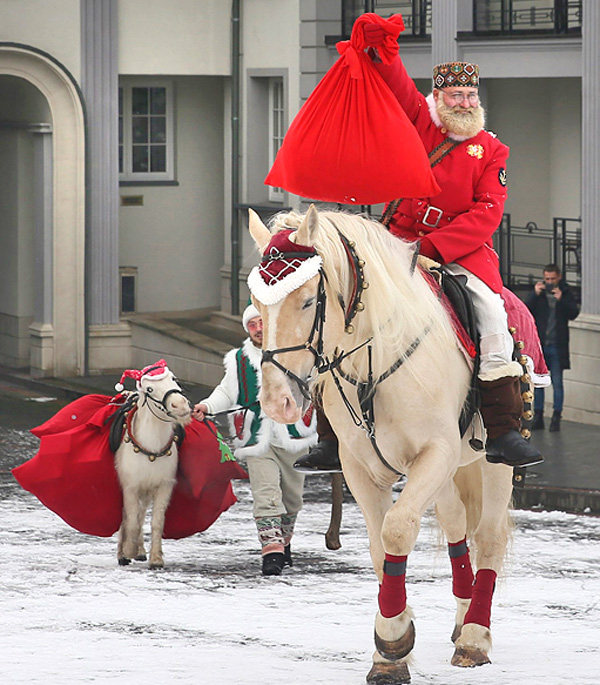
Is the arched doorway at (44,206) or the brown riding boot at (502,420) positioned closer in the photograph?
the brown riding boot at (502,420)

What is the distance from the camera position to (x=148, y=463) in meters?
10.9

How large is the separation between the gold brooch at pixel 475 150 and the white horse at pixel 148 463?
355 cm

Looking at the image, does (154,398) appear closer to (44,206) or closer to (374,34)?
(374,34)

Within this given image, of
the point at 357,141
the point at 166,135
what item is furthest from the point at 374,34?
the point at 166,135

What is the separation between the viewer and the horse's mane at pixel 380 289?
6.90 metres

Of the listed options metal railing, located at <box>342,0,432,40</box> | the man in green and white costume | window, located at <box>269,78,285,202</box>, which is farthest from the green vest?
window, located at <box>269,78,285,202</box>

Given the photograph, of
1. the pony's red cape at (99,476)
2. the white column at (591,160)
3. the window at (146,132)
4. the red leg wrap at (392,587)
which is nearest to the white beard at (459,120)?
the red leg wrap at (392,587)

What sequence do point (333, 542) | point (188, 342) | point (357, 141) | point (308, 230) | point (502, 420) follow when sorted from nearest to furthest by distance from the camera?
point (308, 230)
point (357, 141)
point (502, 420)
point (333, 542)
point (188, 342)

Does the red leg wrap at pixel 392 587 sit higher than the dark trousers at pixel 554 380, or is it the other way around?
the dark trousers at pixel 554 380

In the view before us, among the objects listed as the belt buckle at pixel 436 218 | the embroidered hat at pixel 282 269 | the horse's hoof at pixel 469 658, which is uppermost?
the belt buckle at pixel 436 218

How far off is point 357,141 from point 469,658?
2778 millimetres

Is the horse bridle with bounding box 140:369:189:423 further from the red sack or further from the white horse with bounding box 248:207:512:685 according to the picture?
the red sack

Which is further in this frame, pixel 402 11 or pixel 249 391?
pixel 402 11

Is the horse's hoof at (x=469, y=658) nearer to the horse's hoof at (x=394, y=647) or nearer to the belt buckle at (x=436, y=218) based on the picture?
the horse's hoof at (x=394, y=647)
